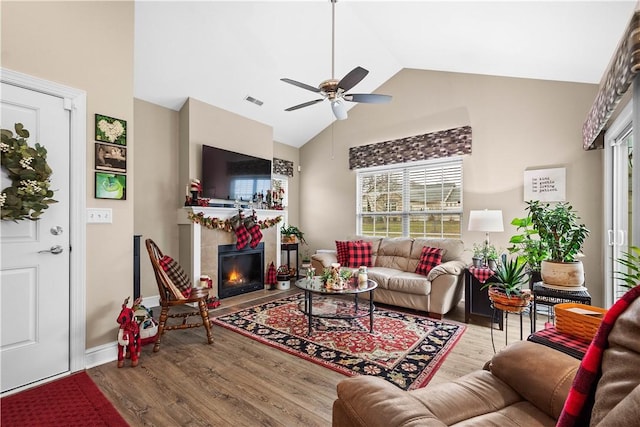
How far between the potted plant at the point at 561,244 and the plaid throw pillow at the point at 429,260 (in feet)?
5.36

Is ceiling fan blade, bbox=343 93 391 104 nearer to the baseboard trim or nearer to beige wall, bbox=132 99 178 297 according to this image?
beige wall, bbox=132 99 178 297

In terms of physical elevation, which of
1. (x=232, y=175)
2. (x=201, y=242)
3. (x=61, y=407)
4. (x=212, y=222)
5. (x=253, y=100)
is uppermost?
(x=253, y=100)

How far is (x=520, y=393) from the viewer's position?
3.79 ft

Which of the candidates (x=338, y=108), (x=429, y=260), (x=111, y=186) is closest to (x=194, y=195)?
(x=111, y=186)

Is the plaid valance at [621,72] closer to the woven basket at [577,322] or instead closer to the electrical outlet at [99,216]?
the woven basket at [577,322]

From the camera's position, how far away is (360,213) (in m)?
5.46

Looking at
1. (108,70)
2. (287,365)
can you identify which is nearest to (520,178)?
(287,365)

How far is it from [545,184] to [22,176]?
503cm

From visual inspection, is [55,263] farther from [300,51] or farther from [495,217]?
[495,217]

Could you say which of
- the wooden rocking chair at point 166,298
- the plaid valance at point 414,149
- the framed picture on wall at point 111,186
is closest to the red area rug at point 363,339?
the wooden rocking chair at point 166,298

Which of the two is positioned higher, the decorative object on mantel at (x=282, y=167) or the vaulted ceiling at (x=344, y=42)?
the vaulted ceiling at (x=344, y=42)

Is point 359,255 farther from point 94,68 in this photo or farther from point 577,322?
point 94,68

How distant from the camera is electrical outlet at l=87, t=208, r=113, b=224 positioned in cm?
229

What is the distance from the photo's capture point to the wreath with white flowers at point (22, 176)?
1890 millimetres
